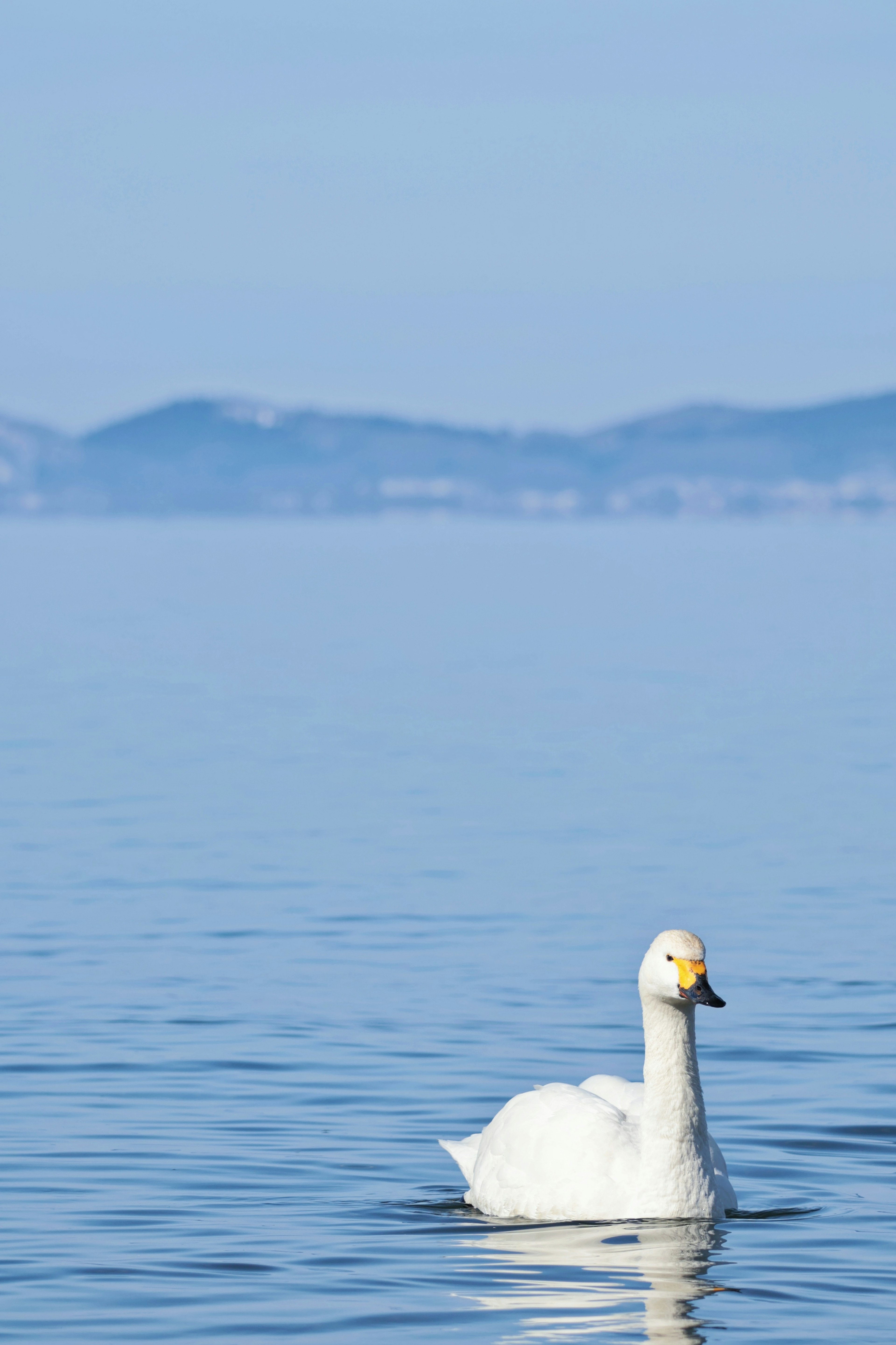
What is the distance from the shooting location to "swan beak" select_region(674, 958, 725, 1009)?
1217 centimetres

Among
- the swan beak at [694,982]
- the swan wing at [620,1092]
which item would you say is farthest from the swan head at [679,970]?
the swan wing at [620,1092]

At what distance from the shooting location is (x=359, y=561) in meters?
186

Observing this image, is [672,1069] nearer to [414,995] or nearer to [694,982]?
[694,982]

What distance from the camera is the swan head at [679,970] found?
40.1ft

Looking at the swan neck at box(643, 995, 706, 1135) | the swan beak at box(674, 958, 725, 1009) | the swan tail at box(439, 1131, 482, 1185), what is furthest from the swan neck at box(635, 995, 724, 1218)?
the swan tail at box(439, 1131, 482, 1185)

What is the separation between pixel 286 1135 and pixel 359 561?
564ft

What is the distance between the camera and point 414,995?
743 inches

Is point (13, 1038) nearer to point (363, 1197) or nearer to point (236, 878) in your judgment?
point (363, 1197)

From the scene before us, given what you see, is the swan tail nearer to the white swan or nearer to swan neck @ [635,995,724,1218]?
the white swan

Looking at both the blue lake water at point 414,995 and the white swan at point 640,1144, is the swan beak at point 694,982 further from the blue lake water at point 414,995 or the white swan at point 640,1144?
the blue lake water at point 414,995

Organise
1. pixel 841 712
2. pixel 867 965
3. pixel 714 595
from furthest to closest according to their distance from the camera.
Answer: pixel 714 595 < pixel 841 712 < pixel 867 965

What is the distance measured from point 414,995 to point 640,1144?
21.1 ft

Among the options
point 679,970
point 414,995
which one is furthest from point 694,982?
point 414,995

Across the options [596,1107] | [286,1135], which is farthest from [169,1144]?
[596,1107]
